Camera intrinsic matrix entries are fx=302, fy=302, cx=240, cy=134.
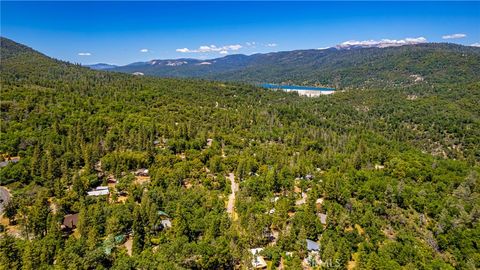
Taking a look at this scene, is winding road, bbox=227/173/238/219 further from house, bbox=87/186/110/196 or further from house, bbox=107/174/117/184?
house, bbox=107/174/117/184

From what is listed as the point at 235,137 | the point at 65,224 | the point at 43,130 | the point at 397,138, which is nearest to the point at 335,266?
the point at 65,224

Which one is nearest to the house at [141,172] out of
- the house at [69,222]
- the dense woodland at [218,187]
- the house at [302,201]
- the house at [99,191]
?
the dense woodland at [218,187]

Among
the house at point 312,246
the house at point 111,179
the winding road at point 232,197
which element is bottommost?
the house at point 312,246

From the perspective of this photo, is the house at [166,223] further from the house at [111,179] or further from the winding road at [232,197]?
the house at [111,179]

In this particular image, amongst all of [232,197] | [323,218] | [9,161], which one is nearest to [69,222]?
[232,197]

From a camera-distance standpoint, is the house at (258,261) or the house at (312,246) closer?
the house at (258,261)

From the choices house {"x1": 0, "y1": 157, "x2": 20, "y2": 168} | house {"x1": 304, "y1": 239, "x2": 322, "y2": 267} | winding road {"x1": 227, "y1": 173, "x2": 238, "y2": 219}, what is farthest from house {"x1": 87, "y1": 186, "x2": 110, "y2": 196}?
house {"x1": 304, "y1": 239, "x2": 322, "y2": 267}
